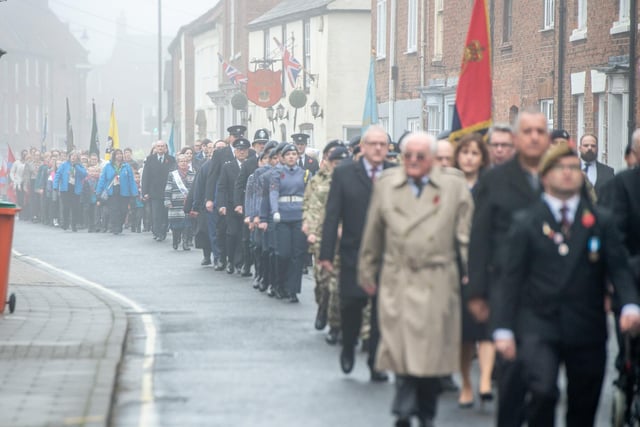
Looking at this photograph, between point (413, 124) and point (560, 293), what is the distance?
30843 mm

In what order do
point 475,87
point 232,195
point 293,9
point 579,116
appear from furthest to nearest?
point 293,9, point 579,116, point 232,195, point 475,87

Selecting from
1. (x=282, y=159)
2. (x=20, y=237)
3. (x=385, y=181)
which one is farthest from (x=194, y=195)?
(x=385, y=181)

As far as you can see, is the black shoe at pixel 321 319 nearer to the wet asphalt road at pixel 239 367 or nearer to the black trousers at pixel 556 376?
the wet asphalt road at pixel 239 367

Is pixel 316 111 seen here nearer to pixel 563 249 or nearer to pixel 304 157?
pixel 304 157

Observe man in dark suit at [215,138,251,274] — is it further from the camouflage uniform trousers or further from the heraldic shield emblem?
the heraldic shield emblem

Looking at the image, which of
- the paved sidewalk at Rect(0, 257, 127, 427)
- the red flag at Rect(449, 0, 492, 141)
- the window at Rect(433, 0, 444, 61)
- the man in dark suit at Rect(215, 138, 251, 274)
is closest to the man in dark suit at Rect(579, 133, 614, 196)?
the red flag at Rect(449, 0, 492, 141)

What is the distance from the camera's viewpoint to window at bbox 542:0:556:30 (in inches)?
1079

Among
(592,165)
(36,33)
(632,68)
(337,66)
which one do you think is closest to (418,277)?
(592,165)

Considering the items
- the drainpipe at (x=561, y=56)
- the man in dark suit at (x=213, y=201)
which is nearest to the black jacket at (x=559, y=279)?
the man in dark suit at (x=213, y=201)

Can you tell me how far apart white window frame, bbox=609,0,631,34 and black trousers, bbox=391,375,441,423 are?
16.5 meters

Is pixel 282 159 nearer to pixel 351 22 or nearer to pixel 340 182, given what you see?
pixel 340 182

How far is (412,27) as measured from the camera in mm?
37219

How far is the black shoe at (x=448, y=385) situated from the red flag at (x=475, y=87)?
3.76 m

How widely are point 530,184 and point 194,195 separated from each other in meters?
16.9
